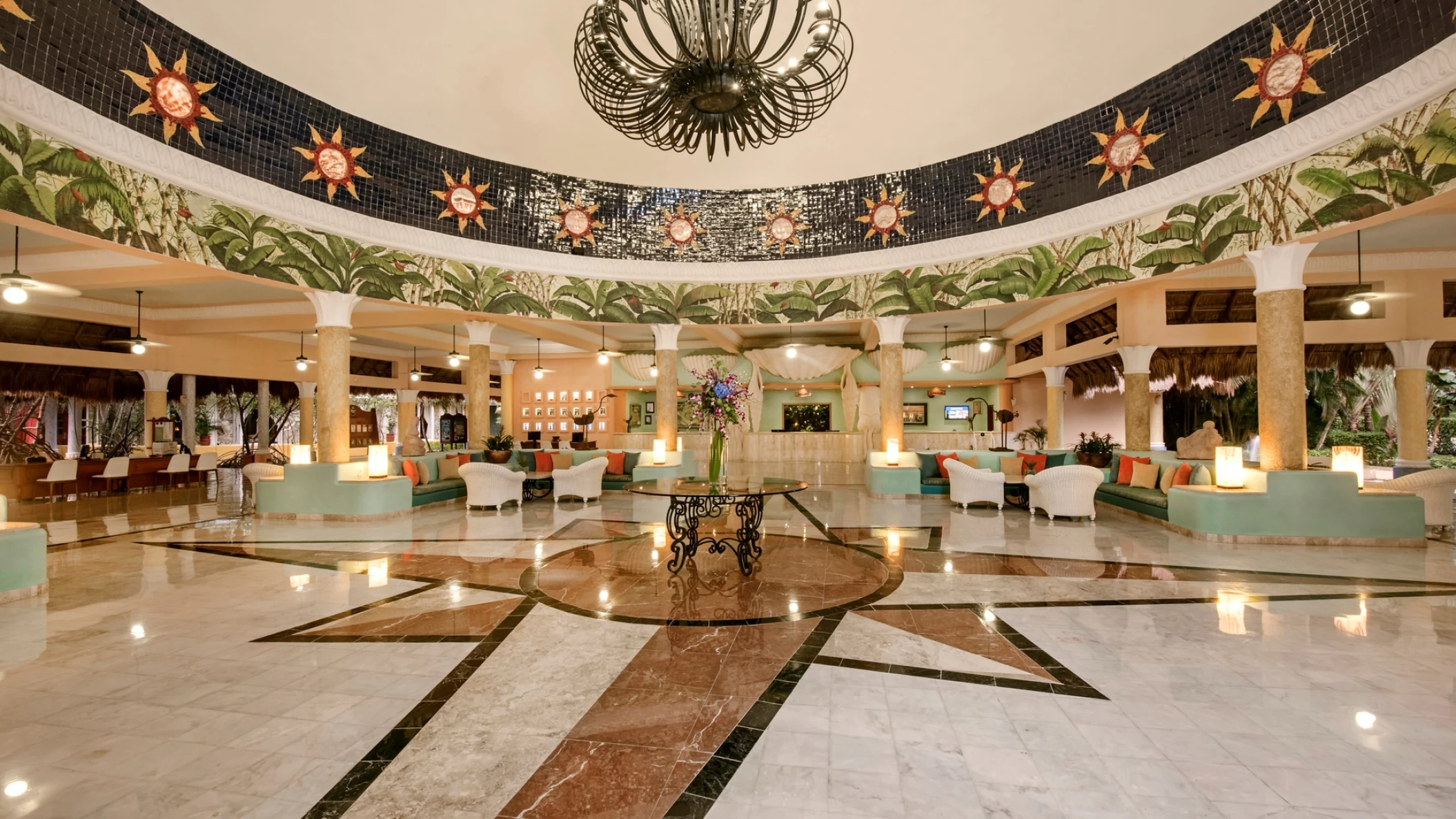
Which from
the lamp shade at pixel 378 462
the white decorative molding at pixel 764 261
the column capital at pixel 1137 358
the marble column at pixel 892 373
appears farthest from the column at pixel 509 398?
the column capital at pixel 1137 358

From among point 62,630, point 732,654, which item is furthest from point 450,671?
point 62,630

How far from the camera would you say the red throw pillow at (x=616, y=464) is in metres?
11.3

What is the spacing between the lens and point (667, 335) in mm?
11094

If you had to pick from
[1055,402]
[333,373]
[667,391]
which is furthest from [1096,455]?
[333,373]

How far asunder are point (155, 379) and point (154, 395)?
1.23 feet

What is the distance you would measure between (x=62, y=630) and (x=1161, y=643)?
7.41 m

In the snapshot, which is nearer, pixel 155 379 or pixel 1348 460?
pixel 1348 460

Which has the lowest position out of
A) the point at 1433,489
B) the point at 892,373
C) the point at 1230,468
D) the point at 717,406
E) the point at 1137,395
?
the point at 1433,489

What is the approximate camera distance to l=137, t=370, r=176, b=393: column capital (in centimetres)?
1293

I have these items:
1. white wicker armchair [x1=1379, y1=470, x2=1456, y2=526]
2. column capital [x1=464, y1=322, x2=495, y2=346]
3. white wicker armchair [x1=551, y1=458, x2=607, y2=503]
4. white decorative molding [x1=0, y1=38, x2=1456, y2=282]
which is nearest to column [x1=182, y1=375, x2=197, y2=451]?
column capital [x1=464, y1=322, x2=495, y2=346]

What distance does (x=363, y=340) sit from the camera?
1584 cm

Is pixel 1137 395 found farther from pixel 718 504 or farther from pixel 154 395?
pixel 154 395

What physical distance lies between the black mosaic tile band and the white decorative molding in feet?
0.36

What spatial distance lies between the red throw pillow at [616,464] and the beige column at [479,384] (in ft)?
8.02
